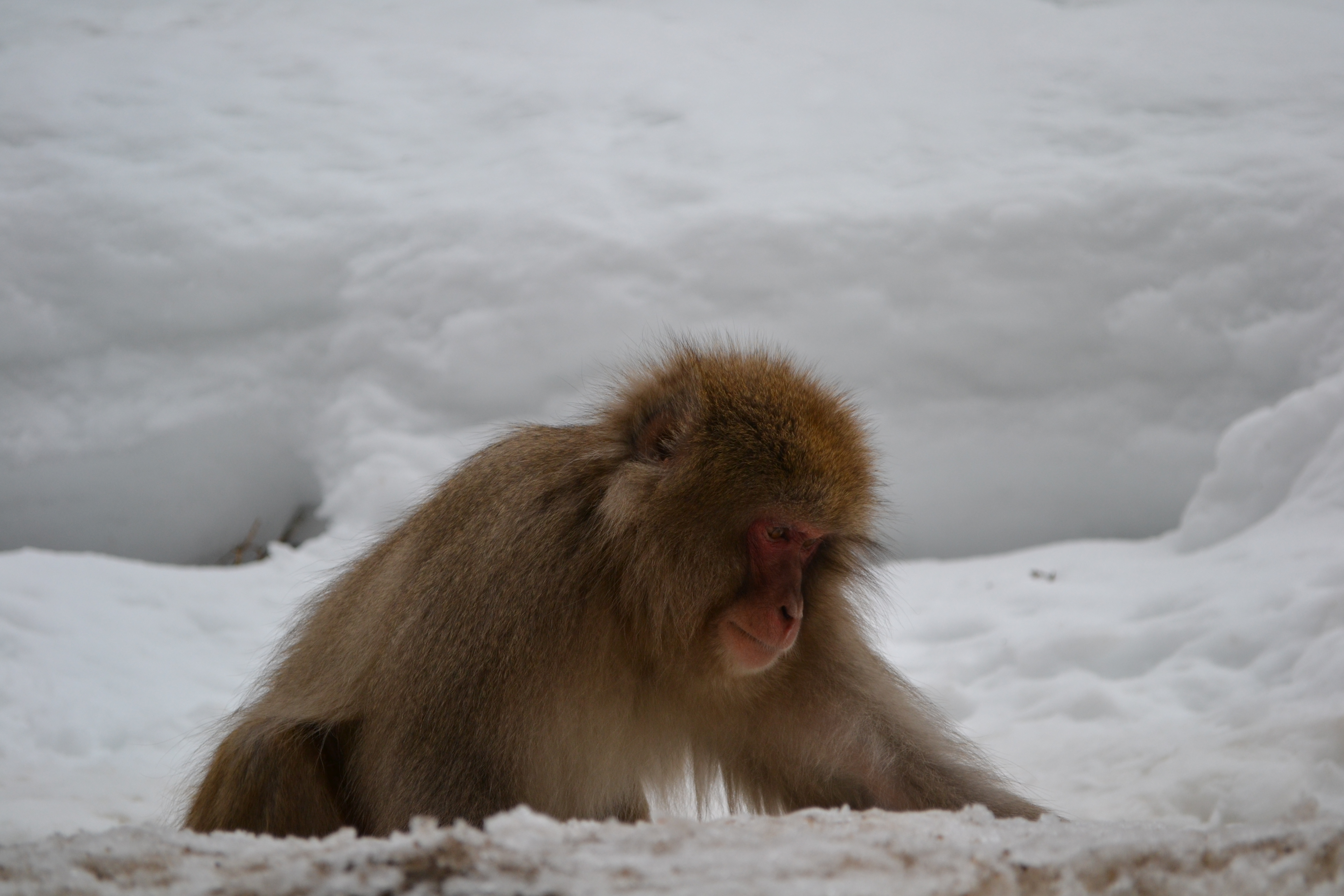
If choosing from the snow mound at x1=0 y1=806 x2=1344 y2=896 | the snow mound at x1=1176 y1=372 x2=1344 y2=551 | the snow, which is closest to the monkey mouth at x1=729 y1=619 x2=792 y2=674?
the snow mound at x1=0 y1=806 x2=1344 y2=896

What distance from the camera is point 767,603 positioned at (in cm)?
223

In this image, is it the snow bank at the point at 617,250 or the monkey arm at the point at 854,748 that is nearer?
the monkey arm at the point at 854,748

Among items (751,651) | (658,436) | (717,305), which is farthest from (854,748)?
(717,305)

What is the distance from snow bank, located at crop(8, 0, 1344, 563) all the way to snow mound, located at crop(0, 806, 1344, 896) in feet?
13.6

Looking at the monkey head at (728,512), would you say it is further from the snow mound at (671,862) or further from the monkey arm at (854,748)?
the snow mound at (671,862)

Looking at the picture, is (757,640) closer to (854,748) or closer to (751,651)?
(751,651)

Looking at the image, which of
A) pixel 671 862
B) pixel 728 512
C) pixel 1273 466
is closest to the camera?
pixel 671 862

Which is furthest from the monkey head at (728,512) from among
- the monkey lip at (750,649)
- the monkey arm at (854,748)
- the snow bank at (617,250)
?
the snow bank at (617,250)

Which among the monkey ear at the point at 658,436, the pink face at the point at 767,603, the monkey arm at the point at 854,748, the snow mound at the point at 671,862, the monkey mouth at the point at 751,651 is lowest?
the snow mound at the point at 671,862

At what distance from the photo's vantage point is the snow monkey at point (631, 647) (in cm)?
219

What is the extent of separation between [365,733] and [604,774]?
0.48 meters

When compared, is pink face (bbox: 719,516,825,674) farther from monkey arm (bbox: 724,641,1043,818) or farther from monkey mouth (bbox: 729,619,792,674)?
monkey arm (bbox: 724,641,1043,818)

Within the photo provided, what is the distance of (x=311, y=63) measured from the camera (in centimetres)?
729

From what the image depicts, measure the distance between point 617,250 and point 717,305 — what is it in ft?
2.13
